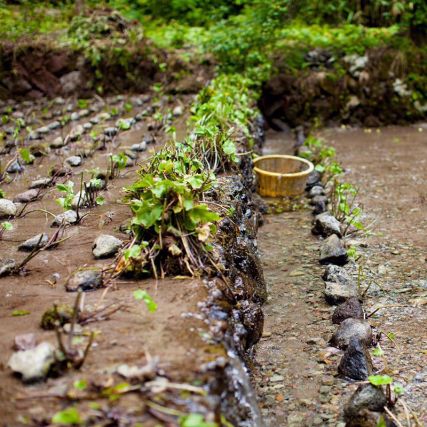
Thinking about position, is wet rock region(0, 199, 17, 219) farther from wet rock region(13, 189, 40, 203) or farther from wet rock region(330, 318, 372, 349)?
wet rock region(330, 318, 372, 349)

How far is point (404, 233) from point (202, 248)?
3.06 metres

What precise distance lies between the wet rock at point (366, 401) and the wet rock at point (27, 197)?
3.02 meters

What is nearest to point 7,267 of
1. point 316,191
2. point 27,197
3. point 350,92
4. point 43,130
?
point 27,197

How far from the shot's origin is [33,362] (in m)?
2.17

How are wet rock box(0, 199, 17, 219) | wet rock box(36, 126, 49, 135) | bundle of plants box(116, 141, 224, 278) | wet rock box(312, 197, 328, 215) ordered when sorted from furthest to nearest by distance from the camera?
wet rock box(36, 126, 49, 135)
wet rock box(312, 197, 328, 215)
wet rock box(0, 199, 17, 219)
bundle of plants box(116, 141, 224, 278)

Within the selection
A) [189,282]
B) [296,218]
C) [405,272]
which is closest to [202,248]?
[189,282]

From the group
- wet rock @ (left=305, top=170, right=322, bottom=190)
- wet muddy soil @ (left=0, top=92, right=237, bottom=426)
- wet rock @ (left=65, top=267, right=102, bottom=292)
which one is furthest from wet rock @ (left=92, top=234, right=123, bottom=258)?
wet rock @ (left=305, top=170, right=322, bottom=190)

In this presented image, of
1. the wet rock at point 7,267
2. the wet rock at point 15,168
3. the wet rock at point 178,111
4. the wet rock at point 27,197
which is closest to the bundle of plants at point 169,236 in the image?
the wet rock at point 7,267

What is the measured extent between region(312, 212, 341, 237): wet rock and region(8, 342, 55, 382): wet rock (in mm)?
3681

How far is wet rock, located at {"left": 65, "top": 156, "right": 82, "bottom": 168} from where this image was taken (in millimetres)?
5773

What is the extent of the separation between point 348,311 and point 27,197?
2.72 m

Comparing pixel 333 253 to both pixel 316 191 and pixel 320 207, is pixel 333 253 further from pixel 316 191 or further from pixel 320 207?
pixel 316 191

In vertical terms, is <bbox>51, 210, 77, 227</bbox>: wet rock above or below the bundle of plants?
below

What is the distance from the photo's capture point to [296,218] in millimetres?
6156
